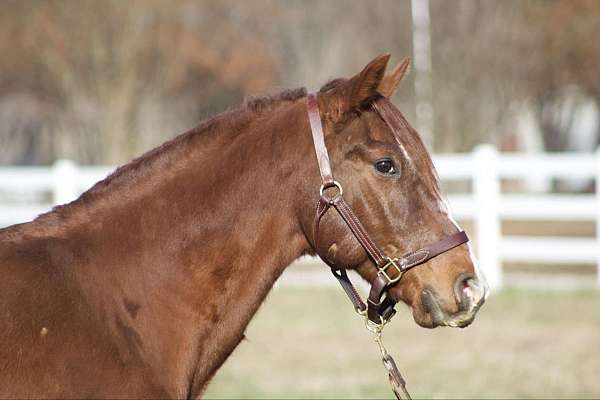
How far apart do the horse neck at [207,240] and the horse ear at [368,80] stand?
222mm

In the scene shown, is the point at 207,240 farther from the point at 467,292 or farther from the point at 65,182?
the point at 65,182

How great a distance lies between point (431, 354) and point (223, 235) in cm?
552

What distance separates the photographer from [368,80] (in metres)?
3.16

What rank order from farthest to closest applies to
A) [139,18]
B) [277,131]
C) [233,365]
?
[139,18] < [233,365] < [277,131]

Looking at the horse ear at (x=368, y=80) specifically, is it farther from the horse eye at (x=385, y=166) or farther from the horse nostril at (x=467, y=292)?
the horse nostril at (x=467, y=292)

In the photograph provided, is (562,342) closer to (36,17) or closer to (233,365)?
(233,365)

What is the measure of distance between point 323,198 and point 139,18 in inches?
952

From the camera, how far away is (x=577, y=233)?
1931cm

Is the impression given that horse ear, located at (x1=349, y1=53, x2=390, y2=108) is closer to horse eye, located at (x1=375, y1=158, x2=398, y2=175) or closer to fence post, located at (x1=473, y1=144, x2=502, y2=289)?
horse eye, located at (x1=375, y1=158, x2=398, y2=175)

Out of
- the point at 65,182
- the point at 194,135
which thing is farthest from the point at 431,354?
the point at 65,182

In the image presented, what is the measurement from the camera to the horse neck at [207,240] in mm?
3143

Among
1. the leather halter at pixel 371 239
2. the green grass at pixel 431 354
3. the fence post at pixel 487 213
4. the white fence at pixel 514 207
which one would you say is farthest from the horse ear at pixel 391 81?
the fence post at pixel 487 213

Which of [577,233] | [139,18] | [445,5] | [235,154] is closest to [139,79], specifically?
[139,18]

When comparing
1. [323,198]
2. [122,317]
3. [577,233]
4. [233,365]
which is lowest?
[577,233]
